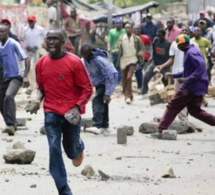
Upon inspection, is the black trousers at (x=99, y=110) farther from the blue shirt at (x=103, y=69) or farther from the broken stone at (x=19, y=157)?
the broken stone at (x=19, y=157)

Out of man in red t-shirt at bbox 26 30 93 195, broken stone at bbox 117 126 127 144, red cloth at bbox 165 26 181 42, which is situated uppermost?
man in red t-shirt at bbox 26 30 93 195

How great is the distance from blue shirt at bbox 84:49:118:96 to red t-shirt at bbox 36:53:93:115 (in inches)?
205

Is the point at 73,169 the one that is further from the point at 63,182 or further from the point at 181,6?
the point at 181,6

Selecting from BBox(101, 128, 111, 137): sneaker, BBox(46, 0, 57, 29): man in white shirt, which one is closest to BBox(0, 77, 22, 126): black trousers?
BBox(101, 128, 111, 137): sneaker

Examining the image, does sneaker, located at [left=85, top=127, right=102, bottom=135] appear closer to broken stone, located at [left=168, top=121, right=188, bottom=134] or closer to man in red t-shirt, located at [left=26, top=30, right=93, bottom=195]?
broken stone, located at [left=168, top=121, right=188, bottom=134]

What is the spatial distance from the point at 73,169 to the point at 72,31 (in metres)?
17.6

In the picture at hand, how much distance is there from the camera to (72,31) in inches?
1091

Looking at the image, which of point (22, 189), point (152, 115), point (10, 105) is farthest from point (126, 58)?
point (22, 189)

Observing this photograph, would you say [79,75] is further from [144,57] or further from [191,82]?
[144,57]

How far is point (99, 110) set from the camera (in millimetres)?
14250

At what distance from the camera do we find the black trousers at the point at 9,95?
14.2 meters

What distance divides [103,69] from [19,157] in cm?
324

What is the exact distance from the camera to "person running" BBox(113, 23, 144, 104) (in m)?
20.7

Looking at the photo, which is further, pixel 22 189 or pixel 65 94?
pixel 22 189
